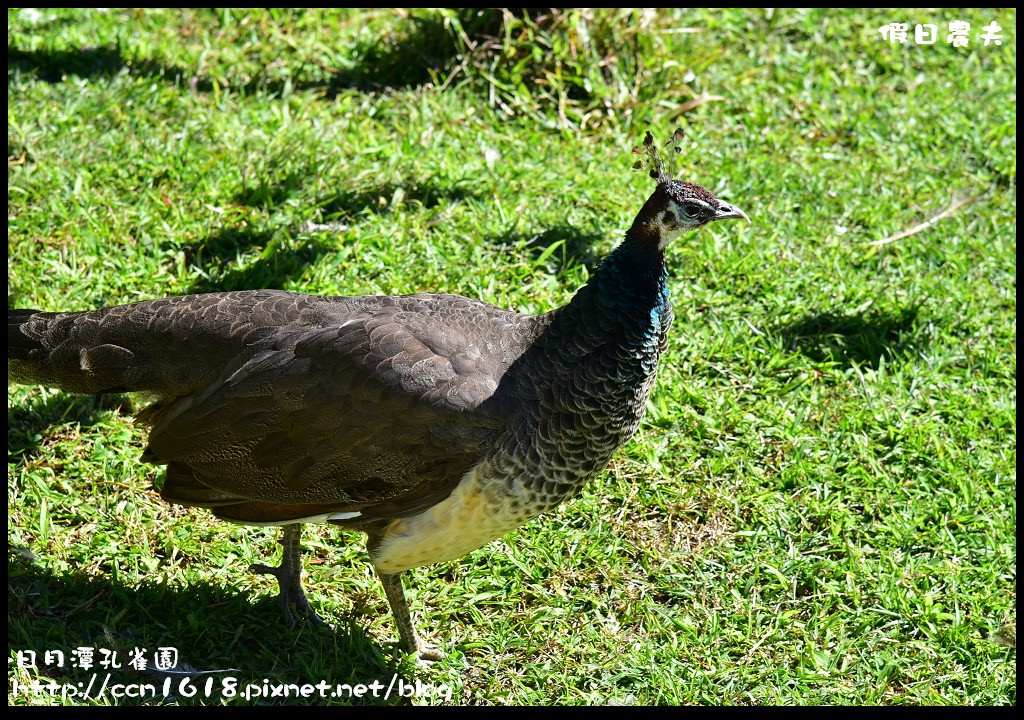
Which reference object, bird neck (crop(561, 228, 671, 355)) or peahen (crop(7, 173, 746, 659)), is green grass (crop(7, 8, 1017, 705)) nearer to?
peahen (crop(7, 173, 746, 659))

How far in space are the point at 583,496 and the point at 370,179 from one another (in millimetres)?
2333

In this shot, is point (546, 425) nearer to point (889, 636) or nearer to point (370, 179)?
point (889, 636)

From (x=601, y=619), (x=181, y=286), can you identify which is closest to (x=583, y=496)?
(x=601, y=619)

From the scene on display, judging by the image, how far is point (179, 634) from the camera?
13.7 ft

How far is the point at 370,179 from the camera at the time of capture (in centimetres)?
616

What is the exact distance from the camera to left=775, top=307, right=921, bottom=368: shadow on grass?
18.3 feet

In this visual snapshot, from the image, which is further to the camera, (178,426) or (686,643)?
(686,643)

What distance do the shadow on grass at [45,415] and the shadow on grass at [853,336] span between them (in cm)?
328

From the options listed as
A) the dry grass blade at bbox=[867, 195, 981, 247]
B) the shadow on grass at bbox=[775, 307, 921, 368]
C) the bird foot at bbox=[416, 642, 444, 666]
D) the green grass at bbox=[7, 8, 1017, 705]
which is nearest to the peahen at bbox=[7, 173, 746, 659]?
the bird foot at bbox=[416, 642, 444, 666]

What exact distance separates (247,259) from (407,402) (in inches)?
85.0

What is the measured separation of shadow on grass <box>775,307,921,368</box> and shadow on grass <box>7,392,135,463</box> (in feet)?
10.8

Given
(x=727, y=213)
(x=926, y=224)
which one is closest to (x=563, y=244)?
(x=727, y=213)

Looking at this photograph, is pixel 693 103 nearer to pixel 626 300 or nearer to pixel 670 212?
pixel 670 212
